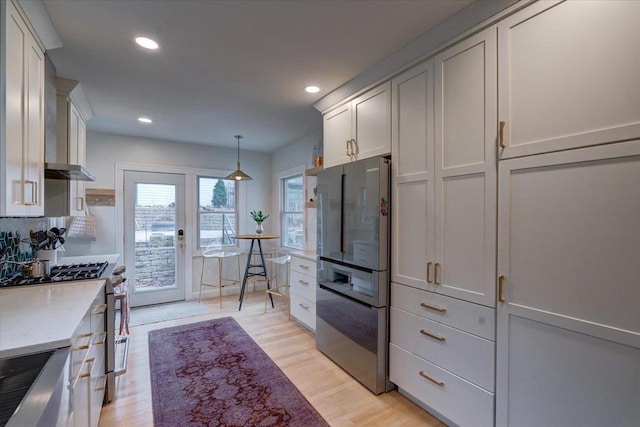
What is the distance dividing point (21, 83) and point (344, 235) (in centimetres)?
222

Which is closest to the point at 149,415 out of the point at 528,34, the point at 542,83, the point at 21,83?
the point at 21,83

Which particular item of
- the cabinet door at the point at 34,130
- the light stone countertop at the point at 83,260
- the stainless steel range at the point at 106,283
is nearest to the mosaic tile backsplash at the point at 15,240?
the stainless steel range at the point at 106,283

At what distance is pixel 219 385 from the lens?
2.36 m

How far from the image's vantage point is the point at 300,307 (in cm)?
348

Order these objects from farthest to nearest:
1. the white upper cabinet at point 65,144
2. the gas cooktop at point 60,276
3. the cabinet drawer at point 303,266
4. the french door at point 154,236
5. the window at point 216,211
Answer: the window at point 216,211 < the french door at point 154,236 < the cabinet drawer at point 303,266 < the white upper cabinet at point 65,144 < the gas cooktop at point 60,276

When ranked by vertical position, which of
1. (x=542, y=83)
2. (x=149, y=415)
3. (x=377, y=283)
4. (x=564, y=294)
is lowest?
(x=149, y=415)

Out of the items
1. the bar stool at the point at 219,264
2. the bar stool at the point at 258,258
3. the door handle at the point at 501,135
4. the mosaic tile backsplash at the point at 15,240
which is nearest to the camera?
the door handle at the point at 501,135

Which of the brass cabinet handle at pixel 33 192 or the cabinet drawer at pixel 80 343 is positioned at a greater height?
the brass cabinet handle at pixel 33 192

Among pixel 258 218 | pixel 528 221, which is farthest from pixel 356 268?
pixel 258 218

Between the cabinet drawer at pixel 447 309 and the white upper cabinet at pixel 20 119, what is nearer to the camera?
the white upper cabinet at pixel 20 119

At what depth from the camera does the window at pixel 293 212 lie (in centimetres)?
465

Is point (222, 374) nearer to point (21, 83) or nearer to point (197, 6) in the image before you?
point (21, 83)

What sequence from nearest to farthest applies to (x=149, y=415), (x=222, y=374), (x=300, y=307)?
1. (x=149, y=415)
2. (x=222, y=374)
3. (x=300, y=307)

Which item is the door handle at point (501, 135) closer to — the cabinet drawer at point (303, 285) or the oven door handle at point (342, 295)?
the oven door handle at point (342, 295)
